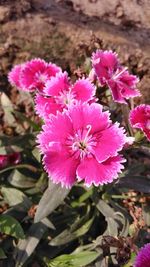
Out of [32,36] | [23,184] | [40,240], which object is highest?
[32,36]

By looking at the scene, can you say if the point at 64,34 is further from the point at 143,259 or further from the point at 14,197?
the point at 143,259

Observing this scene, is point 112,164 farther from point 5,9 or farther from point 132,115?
point 5,9

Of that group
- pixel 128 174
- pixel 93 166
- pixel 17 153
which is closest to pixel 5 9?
pixel 17 153

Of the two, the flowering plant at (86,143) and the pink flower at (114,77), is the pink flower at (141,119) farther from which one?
the pink flower at (114,77)

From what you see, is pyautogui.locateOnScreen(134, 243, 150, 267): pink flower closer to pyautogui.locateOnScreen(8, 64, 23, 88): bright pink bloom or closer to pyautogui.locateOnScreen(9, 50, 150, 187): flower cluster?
pyautogui.locateOnScreen(9, 50, 150, 187): flower cluster

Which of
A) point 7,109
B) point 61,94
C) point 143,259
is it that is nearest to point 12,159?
point 7,109

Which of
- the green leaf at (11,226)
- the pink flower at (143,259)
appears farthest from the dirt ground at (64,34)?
the pink flower at (143,259)

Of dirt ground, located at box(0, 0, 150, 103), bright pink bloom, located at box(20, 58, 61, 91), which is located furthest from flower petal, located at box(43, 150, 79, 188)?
dirt ground, located at box(0, 0, 150, 103)
